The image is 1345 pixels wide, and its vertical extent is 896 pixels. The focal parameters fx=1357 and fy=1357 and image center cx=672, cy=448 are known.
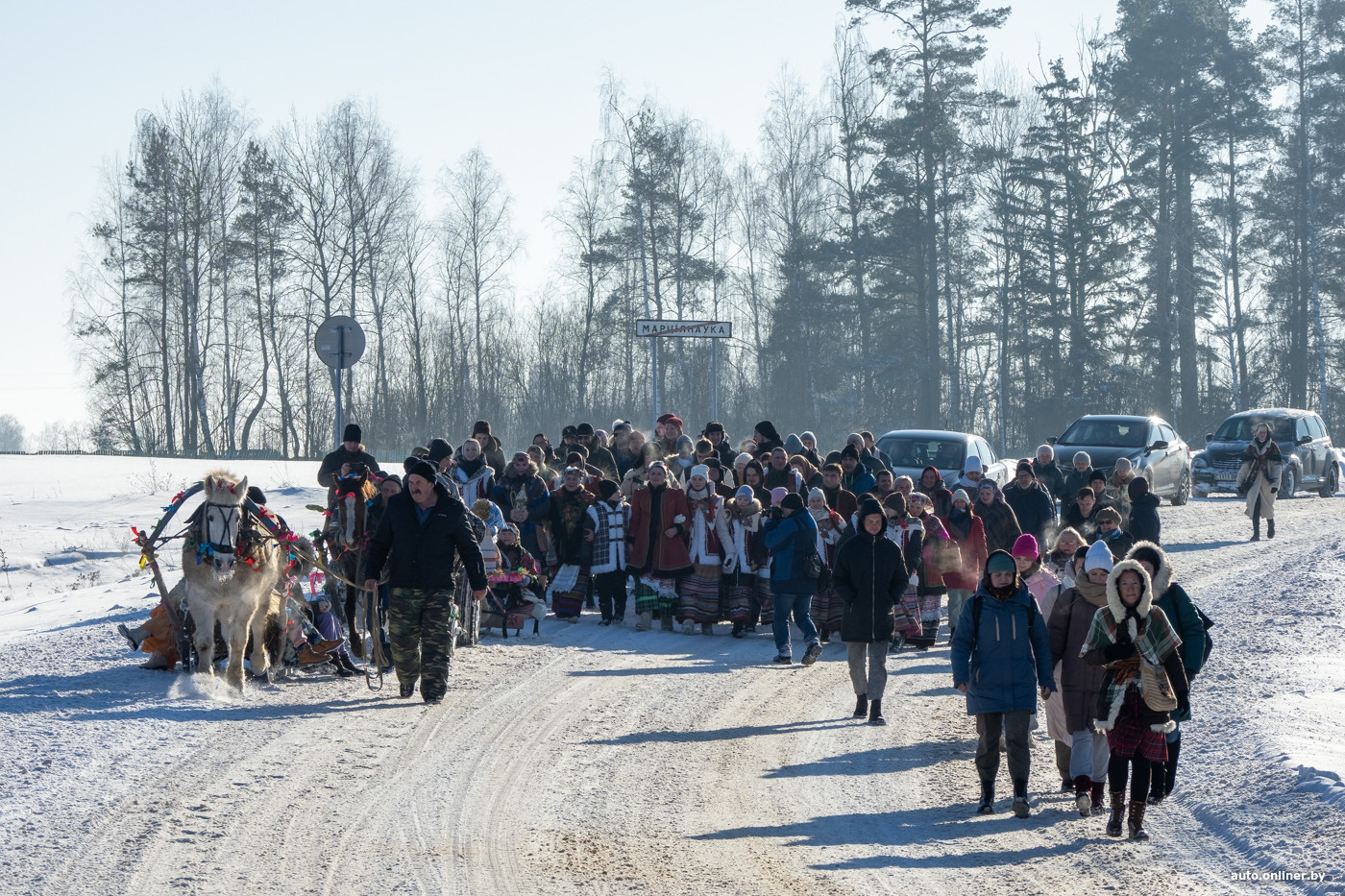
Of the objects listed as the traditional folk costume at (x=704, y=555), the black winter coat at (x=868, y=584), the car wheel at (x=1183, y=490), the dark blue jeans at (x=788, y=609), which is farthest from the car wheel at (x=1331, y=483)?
the black winter coat at (x=868, y=584)

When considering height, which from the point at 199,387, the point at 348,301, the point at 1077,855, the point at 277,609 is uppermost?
the point at 348,301

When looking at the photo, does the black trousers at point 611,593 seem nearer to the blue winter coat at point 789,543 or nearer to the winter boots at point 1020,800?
the blue winter coat at point 789,543

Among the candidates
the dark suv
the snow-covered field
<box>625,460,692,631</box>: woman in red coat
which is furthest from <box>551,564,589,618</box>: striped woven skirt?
the dark suv

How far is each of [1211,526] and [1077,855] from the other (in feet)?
61.0

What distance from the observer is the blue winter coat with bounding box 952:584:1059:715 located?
7.89 metres

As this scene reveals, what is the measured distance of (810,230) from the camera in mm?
50062

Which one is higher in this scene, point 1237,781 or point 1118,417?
point 1118,417

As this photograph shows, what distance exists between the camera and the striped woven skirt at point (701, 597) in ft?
47.6

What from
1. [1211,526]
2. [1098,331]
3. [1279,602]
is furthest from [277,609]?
[1098,331]

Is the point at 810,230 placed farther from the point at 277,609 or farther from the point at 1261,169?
the point at 277,609

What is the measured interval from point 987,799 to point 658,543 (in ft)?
23.3

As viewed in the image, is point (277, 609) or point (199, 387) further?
point (199, 387)

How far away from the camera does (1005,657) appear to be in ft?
26.0

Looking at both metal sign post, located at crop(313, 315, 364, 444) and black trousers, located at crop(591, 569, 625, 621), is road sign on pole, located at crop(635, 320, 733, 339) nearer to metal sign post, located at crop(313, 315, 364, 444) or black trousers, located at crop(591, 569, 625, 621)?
metal sign post, located at crop(313, 315, 364, 444)
